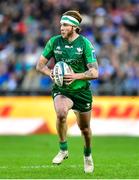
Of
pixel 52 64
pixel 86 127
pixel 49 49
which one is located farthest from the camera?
pixel 52 64

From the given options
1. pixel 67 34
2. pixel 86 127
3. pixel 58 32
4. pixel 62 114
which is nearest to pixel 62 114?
pixel 62 114

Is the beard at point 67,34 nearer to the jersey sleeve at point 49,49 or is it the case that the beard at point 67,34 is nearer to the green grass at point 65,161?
the jersey sleeve at point 49,49

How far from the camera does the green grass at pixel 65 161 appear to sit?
1270 centimetres

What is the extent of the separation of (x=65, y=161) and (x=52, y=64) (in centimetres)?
1085

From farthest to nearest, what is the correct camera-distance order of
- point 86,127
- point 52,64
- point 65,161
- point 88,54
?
point 52,64, point 65,161, point 86,127, point 88,54

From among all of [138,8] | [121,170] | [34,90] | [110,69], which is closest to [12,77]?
[34,90]

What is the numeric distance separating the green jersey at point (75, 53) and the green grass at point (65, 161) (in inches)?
55.2

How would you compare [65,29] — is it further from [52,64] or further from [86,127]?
[52,64]

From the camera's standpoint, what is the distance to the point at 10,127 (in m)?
25.3

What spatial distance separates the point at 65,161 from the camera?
51.2 feet

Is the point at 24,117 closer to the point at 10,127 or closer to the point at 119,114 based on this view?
the point at 10,127

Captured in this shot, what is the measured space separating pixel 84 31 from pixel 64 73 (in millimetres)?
16263

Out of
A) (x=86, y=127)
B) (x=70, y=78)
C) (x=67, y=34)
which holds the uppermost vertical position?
(x=67, y=34)

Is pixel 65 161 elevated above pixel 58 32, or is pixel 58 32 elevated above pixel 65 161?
pixel 58 32
